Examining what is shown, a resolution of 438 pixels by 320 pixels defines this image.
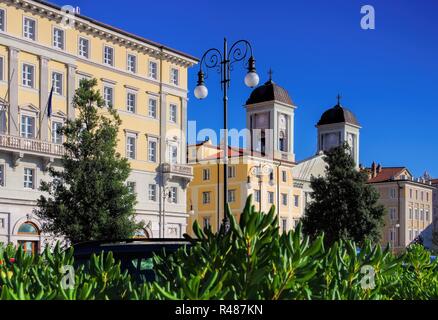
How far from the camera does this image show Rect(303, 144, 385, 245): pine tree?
4706 centimetres

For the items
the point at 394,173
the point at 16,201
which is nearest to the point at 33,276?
the point at 16,201

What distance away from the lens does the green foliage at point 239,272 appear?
2221mm

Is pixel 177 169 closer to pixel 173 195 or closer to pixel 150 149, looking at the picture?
pixel 173 195

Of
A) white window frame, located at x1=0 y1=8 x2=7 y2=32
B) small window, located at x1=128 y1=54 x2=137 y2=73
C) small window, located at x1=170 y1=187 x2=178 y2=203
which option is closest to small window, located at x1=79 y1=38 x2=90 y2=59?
small window, located at x1=128 y1=54 x2=137 y2=73

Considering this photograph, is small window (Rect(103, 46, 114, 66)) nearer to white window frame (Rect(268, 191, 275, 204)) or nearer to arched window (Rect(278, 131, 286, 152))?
white window frame (Rect(268, 191, 275, 204))

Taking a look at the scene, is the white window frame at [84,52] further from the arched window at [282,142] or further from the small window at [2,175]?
the arched window at [282,142]

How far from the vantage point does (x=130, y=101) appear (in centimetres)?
5584

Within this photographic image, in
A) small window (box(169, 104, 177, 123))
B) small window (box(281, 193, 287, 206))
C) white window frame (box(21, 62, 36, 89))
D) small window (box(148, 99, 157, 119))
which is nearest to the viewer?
white window frame (box(21, 62, 36, 89))

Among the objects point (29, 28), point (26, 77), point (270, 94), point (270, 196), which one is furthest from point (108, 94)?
point (270, 94)

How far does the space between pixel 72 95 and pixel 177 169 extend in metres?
12.1

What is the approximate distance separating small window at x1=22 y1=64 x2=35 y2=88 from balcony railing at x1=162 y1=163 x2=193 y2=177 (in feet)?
46.3

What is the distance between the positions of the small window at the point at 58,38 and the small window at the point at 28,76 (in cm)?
287

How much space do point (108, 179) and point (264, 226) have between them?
29.6m

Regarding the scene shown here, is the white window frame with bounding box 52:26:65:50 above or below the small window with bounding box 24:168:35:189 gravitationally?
above
